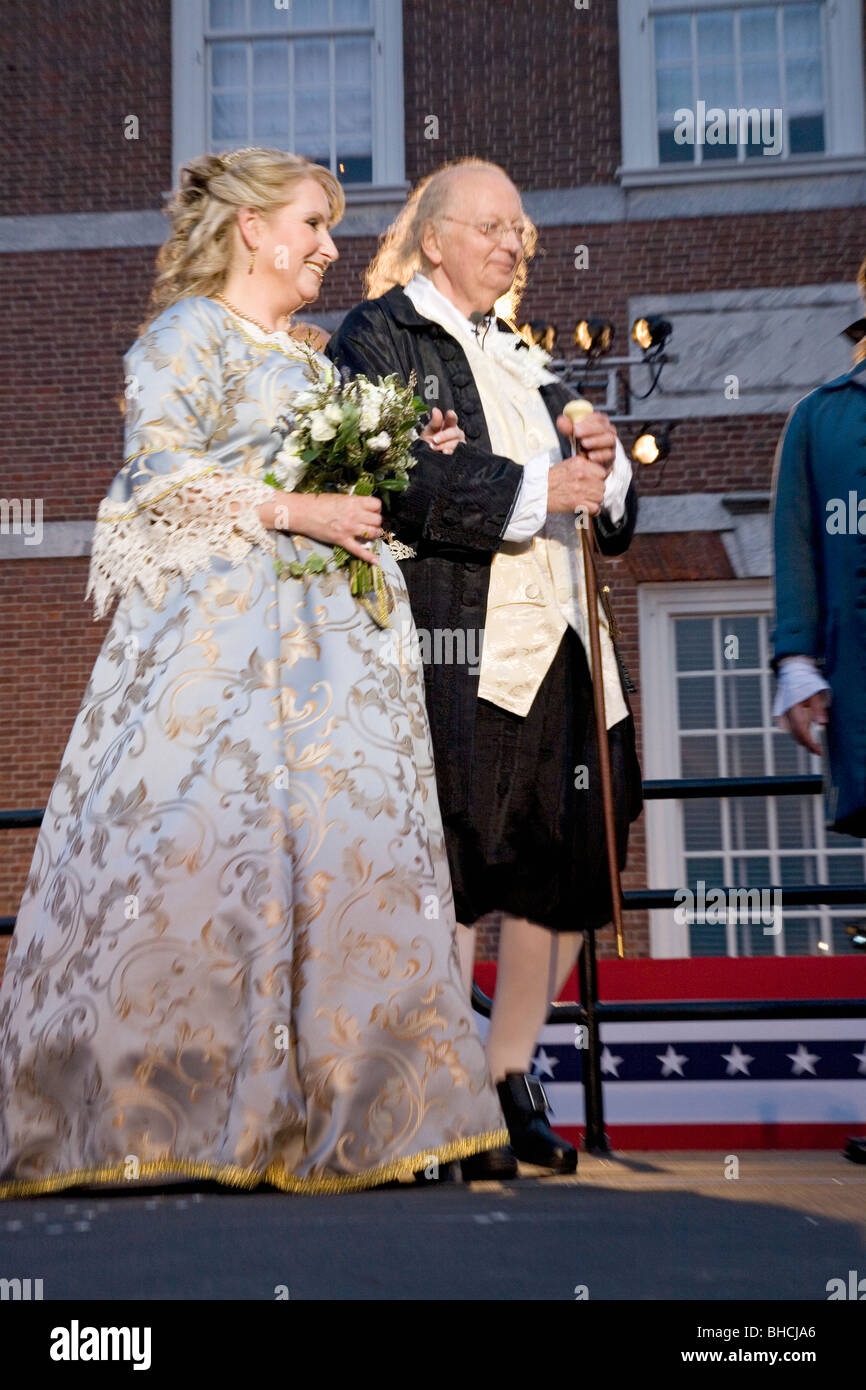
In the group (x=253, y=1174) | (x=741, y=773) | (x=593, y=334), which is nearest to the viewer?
(x=253, y=1174)

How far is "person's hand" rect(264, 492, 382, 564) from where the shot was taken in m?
2.74

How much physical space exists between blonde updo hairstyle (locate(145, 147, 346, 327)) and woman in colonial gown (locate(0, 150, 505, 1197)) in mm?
179

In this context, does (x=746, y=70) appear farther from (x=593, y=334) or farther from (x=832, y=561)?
(x=832, y=561)

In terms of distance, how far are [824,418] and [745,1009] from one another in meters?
1.27

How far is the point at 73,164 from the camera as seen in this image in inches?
380

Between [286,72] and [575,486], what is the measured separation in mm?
7720

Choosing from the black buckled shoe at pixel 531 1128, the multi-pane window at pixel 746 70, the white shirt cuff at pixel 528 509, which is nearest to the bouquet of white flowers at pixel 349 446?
the white shirt cuff at pixel 528 509

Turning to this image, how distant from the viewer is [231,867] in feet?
8.39

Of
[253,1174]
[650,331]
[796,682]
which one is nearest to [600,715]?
[796,682]

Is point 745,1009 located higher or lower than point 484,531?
lower

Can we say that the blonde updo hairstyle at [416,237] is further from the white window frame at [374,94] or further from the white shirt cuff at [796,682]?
the white window frame at [374,94]

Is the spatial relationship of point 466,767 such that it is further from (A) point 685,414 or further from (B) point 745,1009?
(A) point 685,414

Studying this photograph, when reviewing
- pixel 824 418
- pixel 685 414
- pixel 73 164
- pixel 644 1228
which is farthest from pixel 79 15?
pixel 644 1228

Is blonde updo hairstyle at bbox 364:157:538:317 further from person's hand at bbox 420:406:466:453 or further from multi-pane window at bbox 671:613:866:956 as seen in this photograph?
multi-pane window at bbox 671:613:866:956
